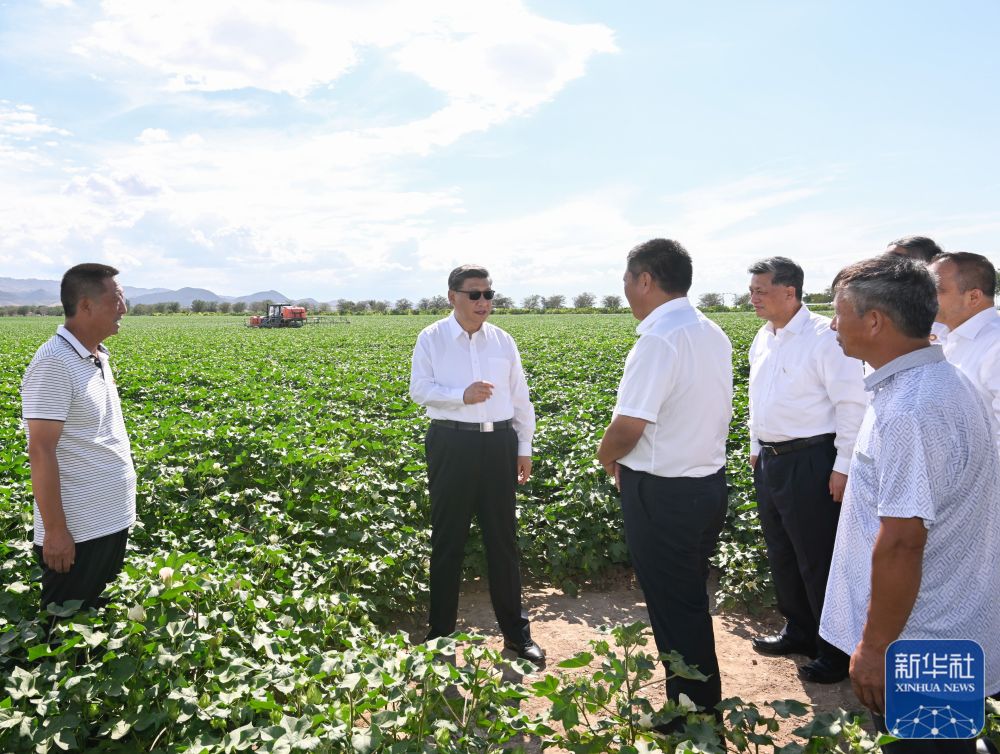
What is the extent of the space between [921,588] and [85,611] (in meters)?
3.26

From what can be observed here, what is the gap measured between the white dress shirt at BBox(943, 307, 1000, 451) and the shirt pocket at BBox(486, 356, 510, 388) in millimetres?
2316

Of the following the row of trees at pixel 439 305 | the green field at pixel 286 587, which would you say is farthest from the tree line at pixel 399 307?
the green field at pixel 286 587

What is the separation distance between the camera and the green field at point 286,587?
7.61 feet

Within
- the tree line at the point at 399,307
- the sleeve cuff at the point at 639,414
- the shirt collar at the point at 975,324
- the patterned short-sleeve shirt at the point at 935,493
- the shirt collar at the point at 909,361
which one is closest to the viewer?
the patterned short-sleeve shirt at the point at 935,493

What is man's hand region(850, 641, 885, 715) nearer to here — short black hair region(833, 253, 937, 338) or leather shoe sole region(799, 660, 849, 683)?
short black hair region(833, 253, 937, 338)

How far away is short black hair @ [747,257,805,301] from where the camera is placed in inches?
145

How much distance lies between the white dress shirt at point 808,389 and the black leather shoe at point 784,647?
1228mm

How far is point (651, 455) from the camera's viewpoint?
2.83 m

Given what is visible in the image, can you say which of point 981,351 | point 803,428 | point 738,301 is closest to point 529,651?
point 803,428

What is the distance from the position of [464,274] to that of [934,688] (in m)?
2.78

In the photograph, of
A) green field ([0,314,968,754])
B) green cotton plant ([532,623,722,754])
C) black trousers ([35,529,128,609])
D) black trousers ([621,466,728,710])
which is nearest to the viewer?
green cotton plant ([532,623,722,754])

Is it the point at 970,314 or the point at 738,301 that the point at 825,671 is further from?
the point at 738,301

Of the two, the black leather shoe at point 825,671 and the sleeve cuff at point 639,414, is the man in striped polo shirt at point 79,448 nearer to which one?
the sleeve cuff at point 639,414

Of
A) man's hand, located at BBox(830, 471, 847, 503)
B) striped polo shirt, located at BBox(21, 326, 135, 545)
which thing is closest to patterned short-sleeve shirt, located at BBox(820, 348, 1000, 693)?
man's hand, located at BBox(830, 471, 847, 503)
